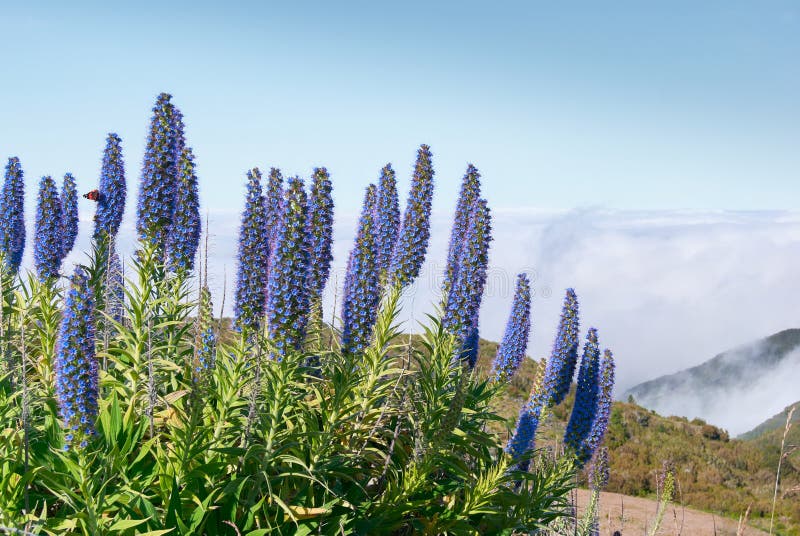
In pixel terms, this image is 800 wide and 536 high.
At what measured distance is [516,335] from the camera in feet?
24.6

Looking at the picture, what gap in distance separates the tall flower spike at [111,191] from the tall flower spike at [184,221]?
5.22ft

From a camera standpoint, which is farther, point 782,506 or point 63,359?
point 782,506

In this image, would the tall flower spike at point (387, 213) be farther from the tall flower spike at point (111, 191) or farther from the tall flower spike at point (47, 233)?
the tall flower spike at point (47, 233)

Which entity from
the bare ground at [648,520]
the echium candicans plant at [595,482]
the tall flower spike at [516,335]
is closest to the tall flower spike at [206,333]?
the tall flower spike at [516,335]

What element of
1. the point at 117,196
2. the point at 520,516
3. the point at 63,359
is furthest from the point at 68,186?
the point at 520,516

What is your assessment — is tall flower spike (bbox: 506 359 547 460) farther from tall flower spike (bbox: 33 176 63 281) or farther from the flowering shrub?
tall flower spike (bbox: 33 176 63 281)

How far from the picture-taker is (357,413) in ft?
20.1

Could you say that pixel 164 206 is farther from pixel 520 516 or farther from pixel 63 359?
pixel 520 516

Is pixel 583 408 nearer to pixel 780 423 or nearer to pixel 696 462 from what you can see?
pixel 696 462

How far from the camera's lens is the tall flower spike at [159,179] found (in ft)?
19.9

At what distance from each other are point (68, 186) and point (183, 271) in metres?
3.33

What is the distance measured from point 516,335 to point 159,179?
13.8ft

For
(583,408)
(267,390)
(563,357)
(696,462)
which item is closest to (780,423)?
(696,462)

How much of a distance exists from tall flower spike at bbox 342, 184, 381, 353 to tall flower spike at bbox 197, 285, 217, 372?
3.82ft
